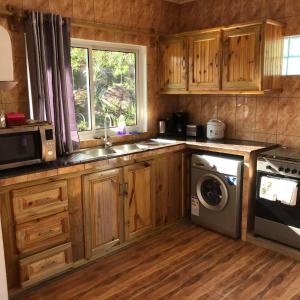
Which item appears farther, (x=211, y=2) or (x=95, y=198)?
(x=211, y=2)

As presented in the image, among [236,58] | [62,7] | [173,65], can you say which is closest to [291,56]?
[236,58]

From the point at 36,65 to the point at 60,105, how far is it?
400 mm

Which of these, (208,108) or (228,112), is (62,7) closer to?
(208,108)

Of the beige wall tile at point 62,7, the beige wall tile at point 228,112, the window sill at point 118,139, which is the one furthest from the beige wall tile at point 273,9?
the beige wall tile at point 62,7

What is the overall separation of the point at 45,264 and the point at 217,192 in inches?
71.2

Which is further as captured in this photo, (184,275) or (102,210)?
(102,210)

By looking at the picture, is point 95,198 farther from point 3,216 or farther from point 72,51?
point 72,51

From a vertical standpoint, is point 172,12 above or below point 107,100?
above

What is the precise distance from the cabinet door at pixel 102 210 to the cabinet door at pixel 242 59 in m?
1.52

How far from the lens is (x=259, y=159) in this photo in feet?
10.3

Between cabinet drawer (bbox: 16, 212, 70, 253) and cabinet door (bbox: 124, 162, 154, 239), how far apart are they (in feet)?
2.20

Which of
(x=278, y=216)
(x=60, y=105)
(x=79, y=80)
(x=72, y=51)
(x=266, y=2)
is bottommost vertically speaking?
(x=278, y=216)

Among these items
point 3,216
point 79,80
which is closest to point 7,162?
point 3,216

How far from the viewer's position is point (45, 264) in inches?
104
